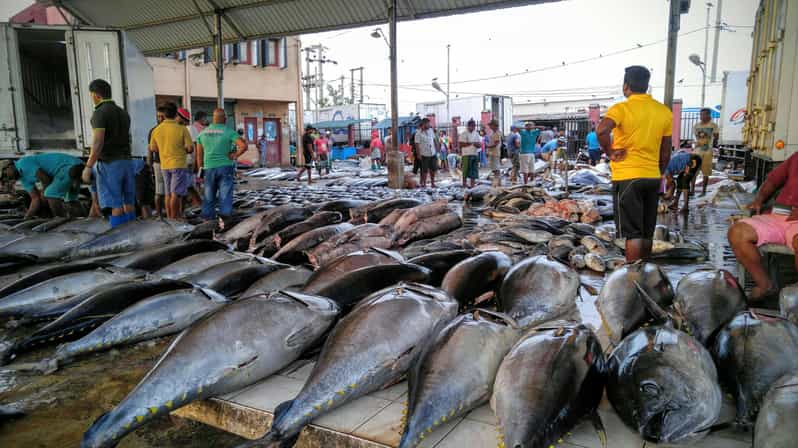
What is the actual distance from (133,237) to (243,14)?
31.8 feet

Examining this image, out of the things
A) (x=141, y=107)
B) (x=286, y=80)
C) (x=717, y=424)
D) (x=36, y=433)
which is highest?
(x=286, y=80)

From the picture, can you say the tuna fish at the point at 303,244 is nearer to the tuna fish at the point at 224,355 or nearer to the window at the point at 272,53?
the tuna fish at the point at 224,355

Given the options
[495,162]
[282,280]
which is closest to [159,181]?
[282,280]

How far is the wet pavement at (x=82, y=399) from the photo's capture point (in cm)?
254

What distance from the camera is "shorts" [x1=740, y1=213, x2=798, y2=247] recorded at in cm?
380

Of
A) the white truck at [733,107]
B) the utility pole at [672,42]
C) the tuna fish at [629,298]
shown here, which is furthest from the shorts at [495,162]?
the tuna fish at [629,298]

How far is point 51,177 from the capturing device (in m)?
7.77

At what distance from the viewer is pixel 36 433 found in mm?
2529

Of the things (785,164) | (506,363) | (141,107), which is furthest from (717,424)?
(141,107)

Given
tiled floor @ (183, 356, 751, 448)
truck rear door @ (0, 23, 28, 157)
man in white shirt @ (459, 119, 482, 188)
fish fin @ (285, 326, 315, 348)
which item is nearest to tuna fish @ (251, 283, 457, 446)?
tiled floor @ (183, 356, 751, 448)

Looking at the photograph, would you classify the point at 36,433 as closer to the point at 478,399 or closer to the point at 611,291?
the point at 478,399

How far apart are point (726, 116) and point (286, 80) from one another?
20.1 metres

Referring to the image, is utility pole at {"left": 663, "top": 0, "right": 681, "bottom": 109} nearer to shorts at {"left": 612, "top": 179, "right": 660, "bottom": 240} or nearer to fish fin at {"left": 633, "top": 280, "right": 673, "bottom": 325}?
shorts at {"left": 612, "top": 179, "right": 660, "bottom": 240}

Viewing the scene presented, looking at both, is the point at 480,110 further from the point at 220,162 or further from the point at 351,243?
the point at 351,243
